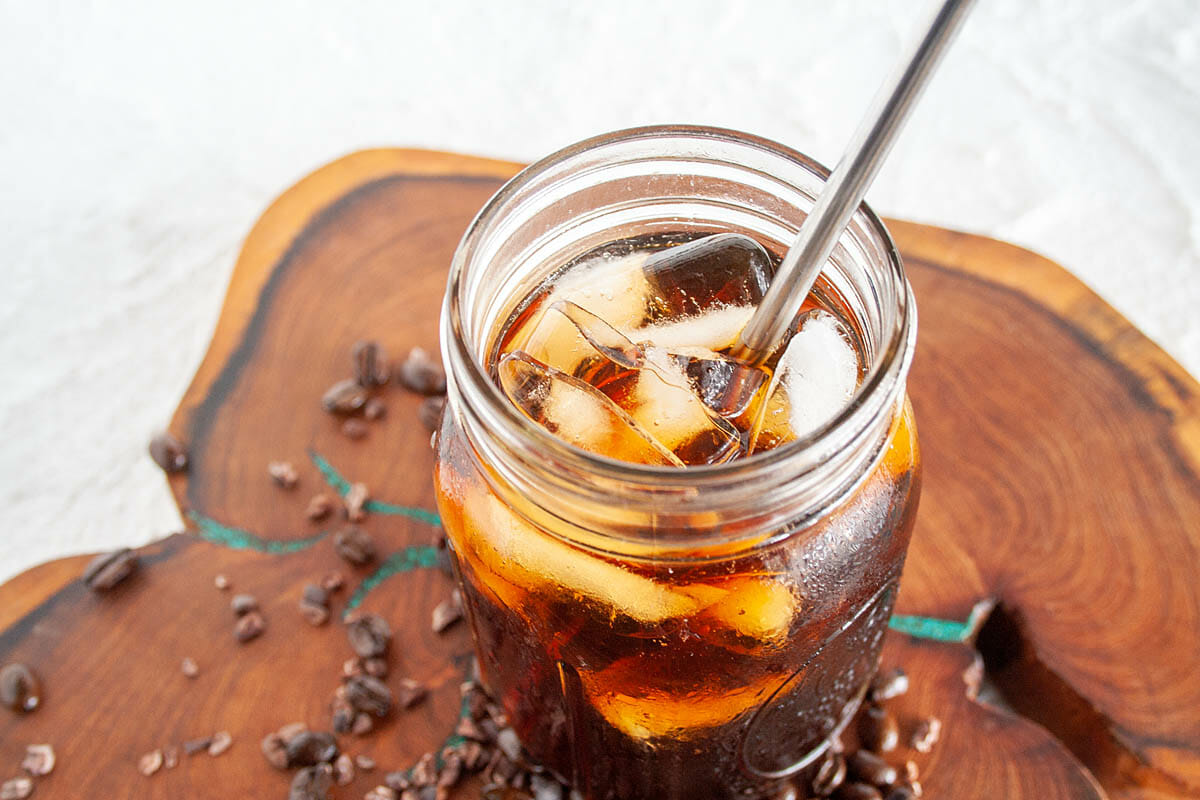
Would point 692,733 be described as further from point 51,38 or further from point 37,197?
point 51,38

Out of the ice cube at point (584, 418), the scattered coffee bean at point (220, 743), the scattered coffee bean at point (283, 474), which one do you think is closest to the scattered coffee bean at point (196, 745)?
the scattered coffee bean at point (220, 743)

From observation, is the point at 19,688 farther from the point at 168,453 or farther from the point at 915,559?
the point at 915,559

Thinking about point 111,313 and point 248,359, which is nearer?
point 248,359

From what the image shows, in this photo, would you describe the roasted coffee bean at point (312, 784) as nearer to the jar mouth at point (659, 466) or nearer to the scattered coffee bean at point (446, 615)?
the scattered coffee bean at point (446, 615)

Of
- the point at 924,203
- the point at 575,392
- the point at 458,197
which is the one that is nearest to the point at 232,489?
the point at 458,197

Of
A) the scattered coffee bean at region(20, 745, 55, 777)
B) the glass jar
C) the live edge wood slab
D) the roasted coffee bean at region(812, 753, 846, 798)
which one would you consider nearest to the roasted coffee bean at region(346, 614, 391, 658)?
the live edge wood slab

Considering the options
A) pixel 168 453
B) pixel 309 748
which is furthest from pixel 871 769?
pixel 168 453

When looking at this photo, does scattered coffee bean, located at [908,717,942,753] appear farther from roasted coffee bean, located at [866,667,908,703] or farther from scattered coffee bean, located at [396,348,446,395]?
scattered coffee bean, located at [396,348,446,395]
